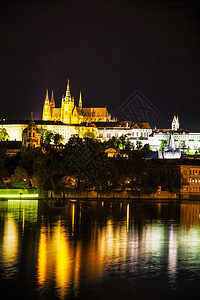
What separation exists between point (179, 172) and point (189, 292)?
60573 mm

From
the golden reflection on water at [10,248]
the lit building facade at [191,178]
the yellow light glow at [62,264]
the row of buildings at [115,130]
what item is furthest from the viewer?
the row of buildings at [115,130]

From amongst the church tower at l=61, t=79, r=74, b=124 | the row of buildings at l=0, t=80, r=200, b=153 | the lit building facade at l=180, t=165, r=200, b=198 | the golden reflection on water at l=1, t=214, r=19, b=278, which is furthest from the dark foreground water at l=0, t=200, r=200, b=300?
the church tower at l=61, t=79, r=74, b=124

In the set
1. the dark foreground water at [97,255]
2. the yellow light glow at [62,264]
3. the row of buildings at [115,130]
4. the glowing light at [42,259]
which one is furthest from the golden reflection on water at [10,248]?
the row of buildings at [115,130]

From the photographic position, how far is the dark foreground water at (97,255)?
24.1 m

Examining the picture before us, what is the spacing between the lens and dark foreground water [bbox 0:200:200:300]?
24.1m

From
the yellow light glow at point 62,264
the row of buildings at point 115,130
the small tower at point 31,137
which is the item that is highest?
the row of buildings at point 115,130

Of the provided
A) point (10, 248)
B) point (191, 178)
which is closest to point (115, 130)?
point (191, 178)

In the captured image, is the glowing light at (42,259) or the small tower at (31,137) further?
the small tower at (31,137)

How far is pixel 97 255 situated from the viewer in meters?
30.8

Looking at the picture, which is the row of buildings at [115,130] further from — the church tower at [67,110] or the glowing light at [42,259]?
the glowing light at [42,259]

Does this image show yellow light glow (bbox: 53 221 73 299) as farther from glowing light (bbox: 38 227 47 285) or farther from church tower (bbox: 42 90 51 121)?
church tower (bbox: 42 90 51 121)

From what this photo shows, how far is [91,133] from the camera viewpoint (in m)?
173

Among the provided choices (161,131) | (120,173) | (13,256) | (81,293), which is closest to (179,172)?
(120,173)

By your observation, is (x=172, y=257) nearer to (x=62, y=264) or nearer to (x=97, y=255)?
(x=97, y=255)
